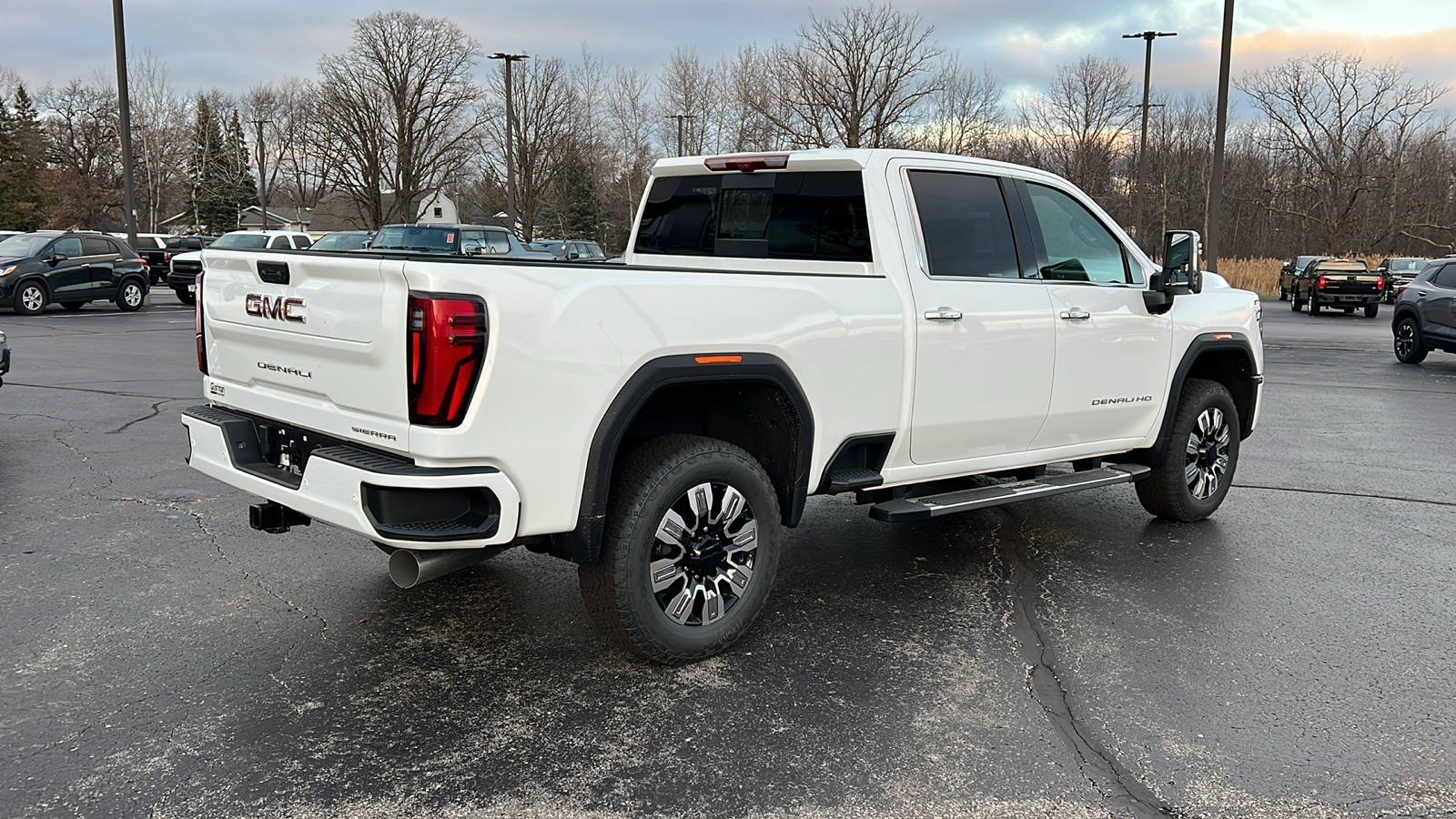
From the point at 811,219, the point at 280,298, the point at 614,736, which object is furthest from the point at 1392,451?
the point at 280,298


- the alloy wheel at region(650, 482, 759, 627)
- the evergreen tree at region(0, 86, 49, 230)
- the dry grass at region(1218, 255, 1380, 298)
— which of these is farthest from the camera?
the evergreen tree at region(0, 86, 49, 230)

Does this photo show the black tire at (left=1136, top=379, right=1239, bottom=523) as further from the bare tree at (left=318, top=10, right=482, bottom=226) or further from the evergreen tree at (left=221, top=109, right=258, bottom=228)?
the evergreen tree at (left=221, top=109, right=258, bottom=228)

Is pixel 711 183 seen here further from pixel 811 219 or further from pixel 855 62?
pixel 855 62

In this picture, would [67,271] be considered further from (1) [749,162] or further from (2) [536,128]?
(2) [536,128]

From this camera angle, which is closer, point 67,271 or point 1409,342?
point 1409,342

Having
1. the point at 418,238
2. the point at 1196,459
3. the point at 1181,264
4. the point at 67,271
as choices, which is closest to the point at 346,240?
the point at 418,238

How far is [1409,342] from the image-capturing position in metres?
16.6

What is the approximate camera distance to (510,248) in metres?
25.4

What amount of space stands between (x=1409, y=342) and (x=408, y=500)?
17657 millimetres

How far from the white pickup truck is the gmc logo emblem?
0.05 ft

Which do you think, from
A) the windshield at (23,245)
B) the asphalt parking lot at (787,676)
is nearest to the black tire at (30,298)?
the windshield at (23,245)

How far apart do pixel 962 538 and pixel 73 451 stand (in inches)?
253

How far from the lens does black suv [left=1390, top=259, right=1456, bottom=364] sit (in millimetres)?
15445

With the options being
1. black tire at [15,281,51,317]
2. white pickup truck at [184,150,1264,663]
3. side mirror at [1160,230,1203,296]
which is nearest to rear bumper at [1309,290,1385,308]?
white pickup truck at [184,150,1264,663]
